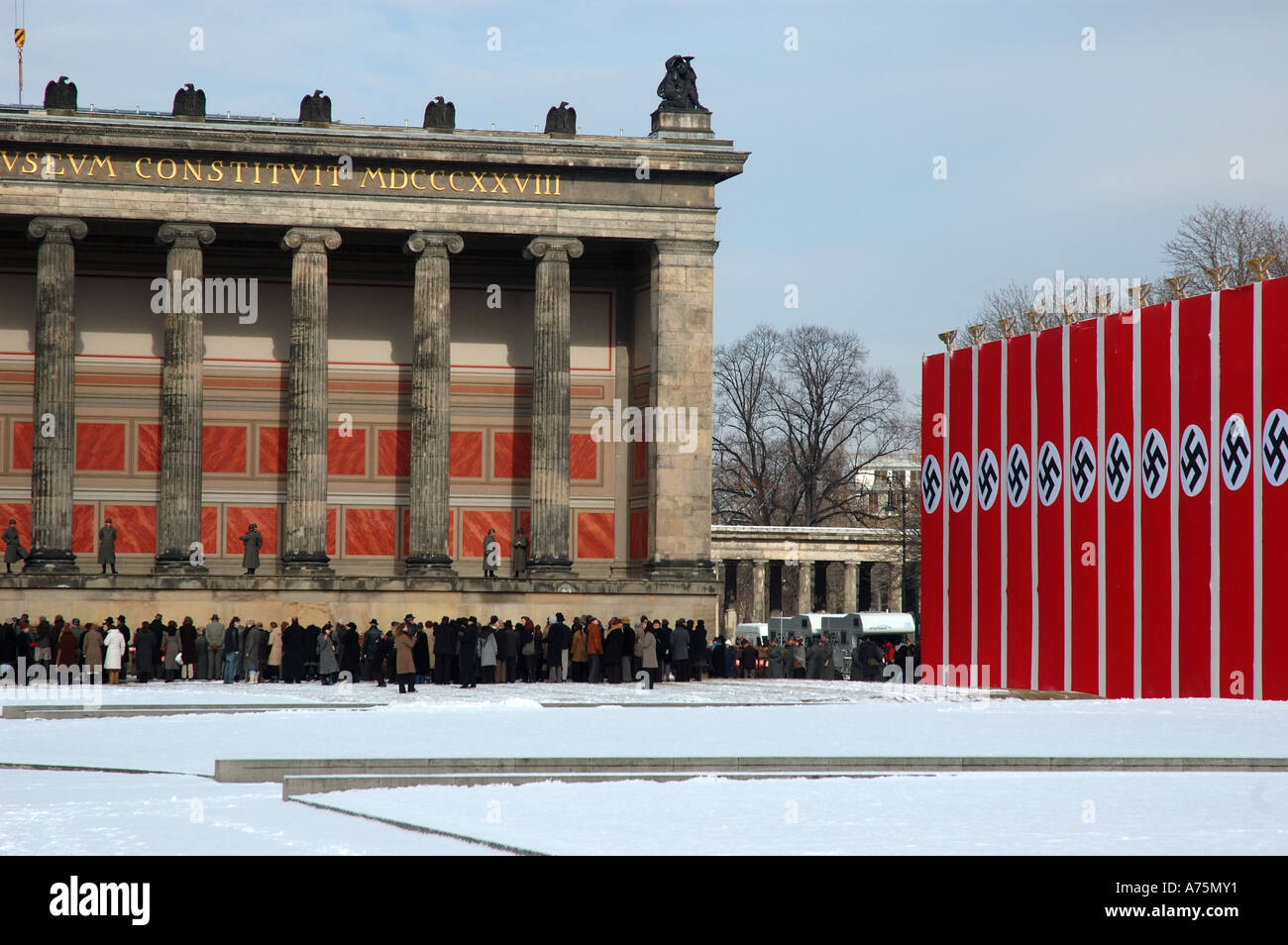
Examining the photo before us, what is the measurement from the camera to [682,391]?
4638cm

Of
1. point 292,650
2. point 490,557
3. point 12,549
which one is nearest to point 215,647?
point 292,650

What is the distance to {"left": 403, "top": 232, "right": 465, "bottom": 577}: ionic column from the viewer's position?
45969 mm

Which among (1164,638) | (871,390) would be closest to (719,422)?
(871,390)

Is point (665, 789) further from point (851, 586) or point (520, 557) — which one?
point (851, 586)

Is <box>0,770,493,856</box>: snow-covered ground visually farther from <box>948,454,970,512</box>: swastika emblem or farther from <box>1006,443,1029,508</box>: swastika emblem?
<box>948,454,970,512</box>: swastika emblem

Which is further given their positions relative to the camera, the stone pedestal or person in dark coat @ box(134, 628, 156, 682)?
the stone pedestal

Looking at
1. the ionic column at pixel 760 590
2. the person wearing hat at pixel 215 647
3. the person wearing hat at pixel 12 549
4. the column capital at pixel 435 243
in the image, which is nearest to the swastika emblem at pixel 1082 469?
the person wearing hat at pixel 215 647

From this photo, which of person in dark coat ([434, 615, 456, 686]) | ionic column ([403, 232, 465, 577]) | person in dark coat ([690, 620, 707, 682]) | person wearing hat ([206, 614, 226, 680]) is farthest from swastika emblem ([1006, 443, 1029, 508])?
person wearing hat ([206, 614, 226, 680])

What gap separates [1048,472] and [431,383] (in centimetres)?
1814

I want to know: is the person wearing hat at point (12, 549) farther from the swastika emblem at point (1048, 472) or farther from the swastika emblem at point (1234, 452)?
the swastika emblem at point (1234, 452)

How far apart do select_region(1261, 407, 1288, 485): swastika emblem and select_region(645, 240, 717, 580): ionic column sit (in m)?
19.5

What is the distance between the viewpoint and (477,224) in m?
46.3

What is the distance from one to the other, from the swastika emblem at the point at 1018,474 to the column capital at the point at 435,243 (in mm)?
17127
